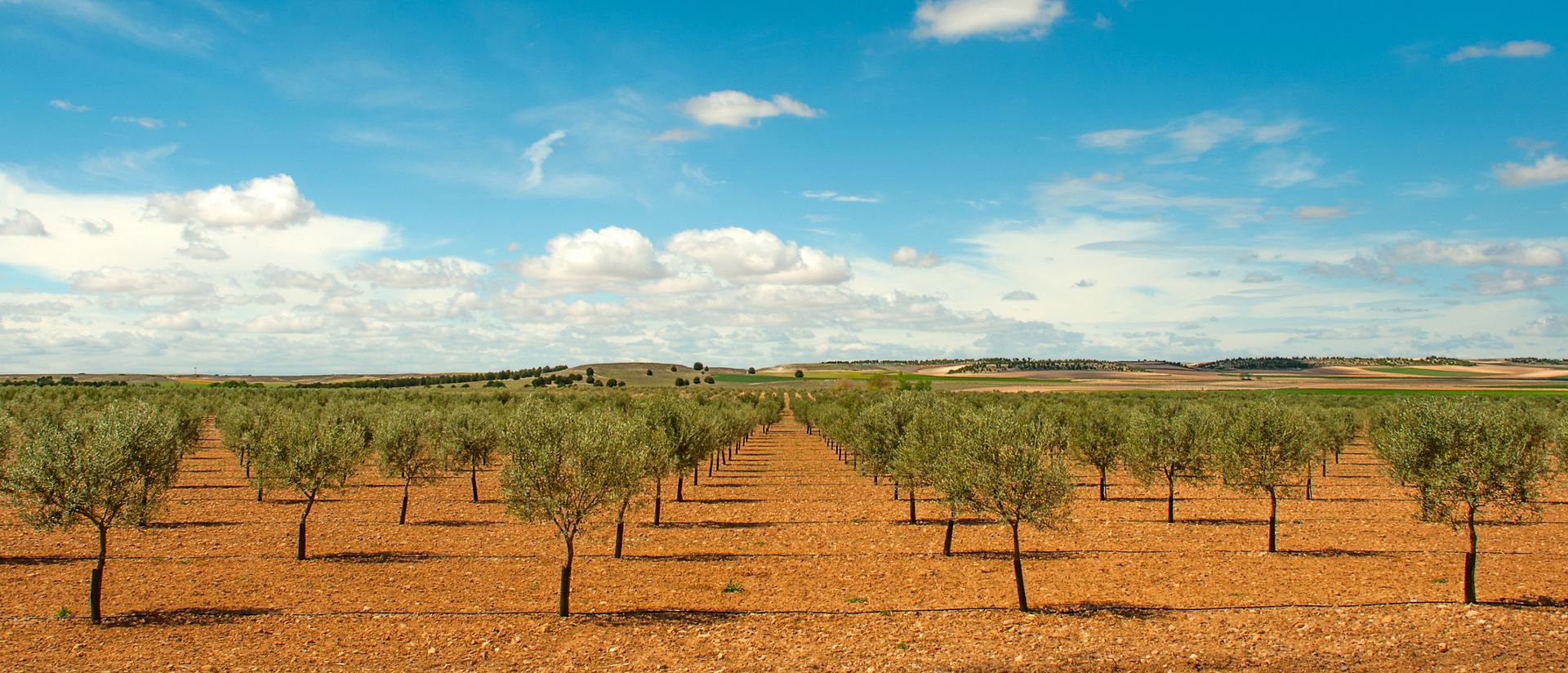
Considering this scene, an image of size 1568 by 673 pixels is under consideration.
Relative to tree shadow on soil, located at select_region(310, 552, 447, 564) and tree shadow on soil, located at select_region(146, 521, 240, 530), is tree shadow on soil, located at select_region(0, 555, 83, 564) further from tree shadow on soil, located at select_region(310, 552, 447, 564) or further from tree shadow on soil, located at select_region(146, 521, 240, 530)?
tree shadow on soil, located at select_region(310, 552, 447, 564)

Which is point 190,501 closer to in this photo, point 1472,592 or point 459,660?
point 459,660

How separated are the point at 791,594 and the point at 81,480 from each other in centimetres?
2553

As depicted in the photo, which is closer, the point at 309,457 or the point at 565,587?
the point at 565,587

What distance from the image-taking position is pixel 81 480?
90.6ft

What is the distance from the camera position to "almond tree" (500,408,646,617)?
29250mm

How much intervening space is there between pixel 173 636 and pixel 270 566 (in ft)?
33.0

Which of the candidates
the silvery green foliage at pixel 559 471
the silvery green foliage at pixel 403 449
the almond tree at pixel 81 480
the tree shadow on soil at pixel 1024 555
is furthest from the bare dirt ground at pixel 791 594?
the silvery green foliage at pixel 559 471

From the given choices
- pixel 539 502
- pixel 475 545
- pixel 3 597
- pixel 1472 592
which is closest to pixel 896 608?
pixel 539 502

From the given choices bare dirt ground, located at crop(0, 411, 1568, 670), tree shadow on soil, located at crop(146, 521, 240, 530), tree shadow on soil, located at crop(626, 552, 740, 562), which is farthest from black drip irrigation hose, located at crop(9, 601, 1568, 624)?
tree shadow on soil, located at crop(146, 521, 240, 530)

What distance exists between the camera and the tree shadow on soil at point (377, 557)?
3700cm

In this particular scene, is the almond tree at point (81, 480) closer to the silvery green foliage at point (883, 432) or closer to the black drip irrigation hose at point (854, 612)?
the black drip irrigation hose at point (854, 612)

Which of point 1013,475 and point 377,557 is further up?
point 1013,475

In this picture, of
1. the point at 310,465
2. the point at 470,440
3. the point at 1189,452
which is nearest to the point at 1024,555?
the point at 1189,452

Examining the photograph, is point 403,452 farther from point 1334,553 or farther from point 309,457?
point 1334,553
